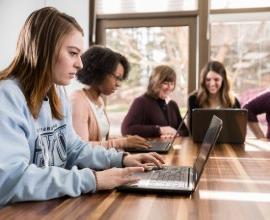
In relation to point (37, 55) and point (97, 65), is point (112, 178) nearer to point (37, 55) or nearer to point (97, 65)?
point (37, 55)

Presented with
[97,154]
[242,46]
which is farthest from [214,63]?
[97,154]

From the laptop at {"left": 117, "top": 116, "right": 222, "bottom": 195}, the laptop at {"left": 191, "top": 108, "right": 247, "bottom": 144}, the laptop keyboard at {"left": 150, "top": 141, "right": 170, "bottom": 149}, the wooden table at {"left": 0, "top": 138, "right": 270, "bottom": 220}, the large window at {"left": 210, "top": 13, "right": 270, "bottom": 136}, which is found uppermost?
the large window at {"left": 210, "top": 13, "right": 270, "bottom": 136}

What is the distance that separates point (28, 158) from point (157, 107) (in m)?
2.04

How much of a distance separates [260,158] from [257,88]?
185 cm

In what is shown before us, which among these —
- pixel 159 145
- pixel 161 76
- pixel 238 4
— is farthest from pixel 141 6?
pixel 159 145

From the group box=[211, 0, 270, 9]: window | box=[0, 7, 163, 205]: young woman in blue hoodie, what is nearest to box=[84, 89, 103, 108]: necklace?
box=[0, 7, 163, 205]: young woman in blue hoodie

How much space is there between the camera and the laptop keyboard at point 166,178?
1.10m

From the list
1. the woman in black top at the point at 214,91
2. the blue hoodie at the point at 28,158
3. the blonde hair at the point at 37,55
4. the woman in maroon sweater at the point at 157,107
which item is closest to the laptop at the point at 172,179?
the blue hoodie at the point at 28,158

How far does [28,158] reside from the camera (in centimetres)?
102

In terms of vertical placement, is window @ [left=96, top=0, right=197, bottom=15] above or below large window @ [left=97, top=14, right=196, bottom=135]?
above

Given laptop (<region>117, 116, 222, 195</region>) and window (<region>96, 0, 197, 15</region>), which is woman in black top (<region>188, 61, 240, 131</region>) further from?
laptop (<region>117, 116, 222, 195</region>)

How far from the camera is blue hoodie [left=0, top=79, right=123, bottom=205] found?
3.09ft

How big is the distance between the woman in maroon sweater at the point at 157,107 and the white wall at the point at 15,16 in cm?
93

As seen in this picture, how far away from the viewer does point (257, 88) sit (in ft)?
11.1
